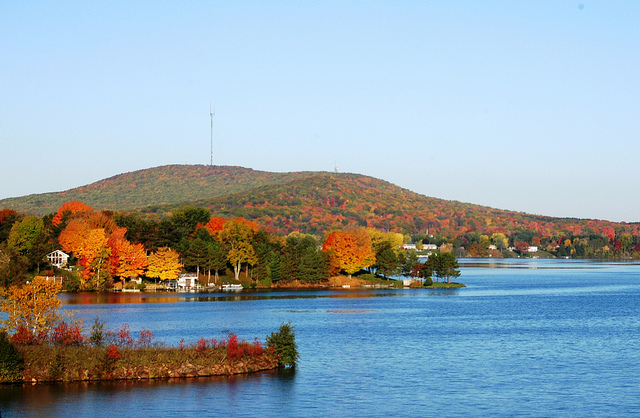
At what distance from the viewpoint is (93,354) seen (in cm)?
4534

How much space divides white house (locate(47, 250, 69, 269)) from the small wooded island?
78.0m

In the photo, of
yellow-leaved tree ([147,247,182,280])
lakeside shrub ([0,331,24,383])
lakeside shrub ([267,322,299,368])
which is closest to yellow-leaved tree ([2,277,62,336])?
lakeside shrub ([0,331,24,383])

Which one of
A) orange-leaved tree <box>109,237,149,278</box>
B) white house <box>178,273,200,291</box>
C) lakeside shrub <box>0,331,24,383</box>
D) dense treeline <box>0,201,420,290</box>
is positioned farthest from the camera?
white house <box>178,273,200,291</box>

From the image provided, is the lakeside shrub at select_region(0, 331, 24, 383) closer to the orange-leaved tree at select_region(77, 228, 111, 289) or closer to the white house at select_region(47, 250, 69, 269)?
the orange-leaved tree at select_region(77, 228, 111, 289)

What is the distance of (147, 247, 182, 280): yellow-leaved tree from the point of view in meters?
125

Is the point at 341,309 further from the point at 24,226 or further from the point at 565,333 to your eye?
the point at 24,226

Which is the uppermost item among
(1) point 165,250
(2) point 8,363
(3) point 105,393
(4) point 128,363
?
(1) point 165,250

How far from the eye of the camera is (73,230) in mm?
131125

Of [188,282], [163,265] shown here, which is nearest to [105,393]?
[163,265]

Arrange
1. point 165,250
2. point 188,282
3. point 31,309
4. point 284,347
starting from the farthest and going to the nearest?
point 165,250
point 188,282
point 284,347
point 31,309

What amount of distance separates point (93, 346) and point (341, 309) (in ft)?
175

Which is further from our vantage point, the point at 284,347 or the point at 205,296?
the point at 205,296

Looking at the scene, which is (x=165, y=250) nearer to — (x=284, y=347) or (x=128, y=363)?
(x=284, y=347)

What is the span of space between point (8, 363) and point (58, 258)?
8898cm
